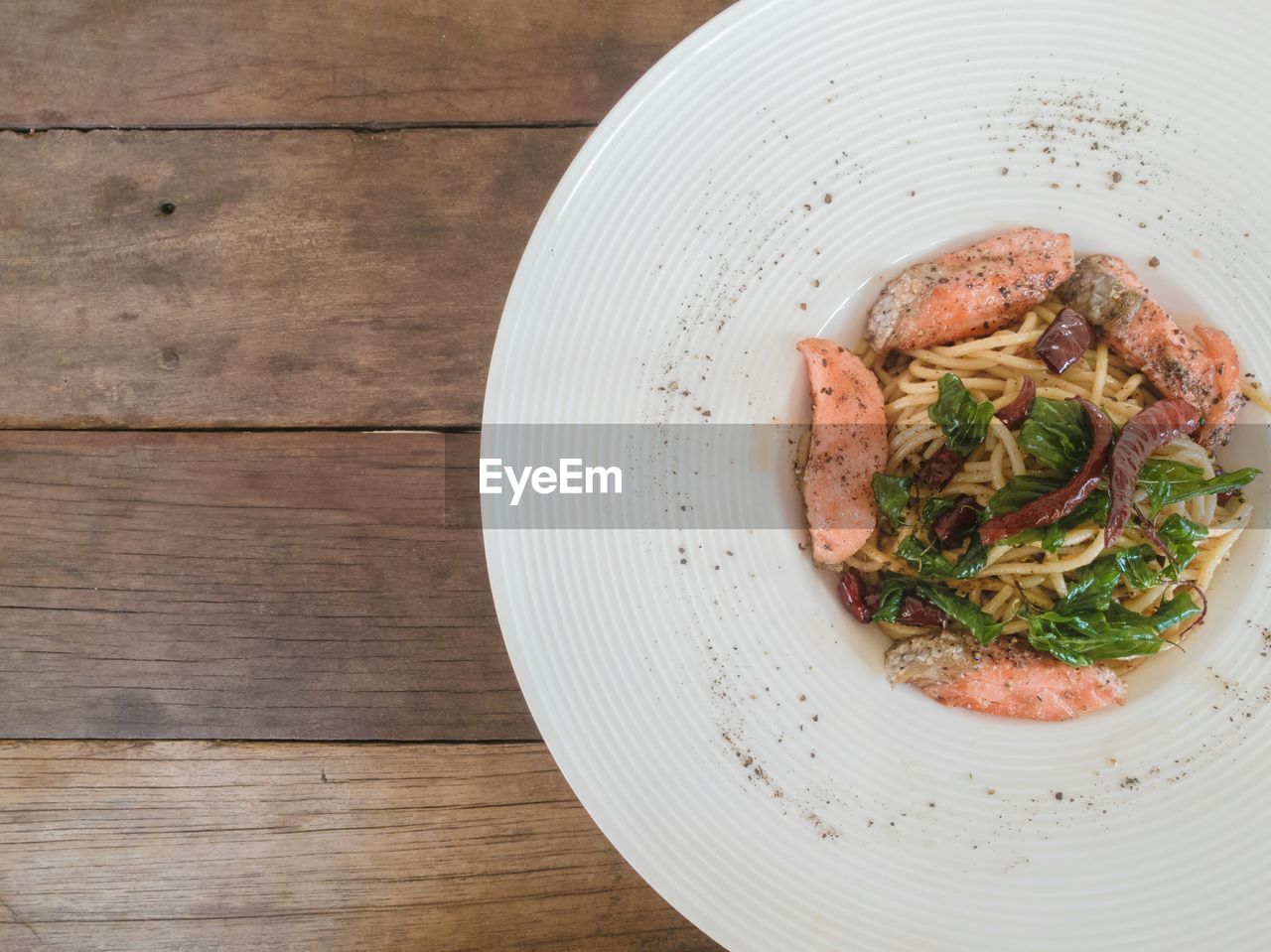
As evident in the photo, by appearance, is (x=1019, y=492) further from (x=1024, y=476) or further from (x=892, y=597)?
(x=892, y=597)

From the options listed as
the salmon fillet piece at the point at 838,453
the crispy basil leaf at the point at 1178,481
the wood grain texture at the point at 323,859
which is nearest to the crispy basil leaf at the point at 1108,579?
the crispy basil leaf at the point at 1178,481

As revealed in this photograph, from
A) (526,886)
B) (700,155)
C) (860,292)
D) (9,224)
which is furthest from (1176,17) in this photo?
(9,224)

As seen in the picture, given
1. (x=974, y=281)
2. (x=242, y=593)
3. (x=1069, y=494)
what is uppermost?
(x=974, y=281)

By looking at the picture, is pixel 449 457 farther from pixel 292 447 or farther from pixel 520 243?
pixel 520 243

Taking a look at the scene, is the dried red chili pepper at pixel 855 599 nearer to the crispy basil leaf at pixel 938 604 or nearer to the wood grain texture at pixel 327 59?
the crispy basil leaf at pixel 938 604

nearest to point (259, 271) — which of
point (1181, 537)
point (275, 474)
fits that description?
point (275, 474)

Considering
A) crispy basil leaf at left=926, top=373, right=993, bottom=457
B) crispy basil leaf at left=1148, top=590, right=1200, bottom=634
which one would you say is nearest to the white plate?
crispy basil leaf at left=1148, top=590, right=1200, bottom=634
